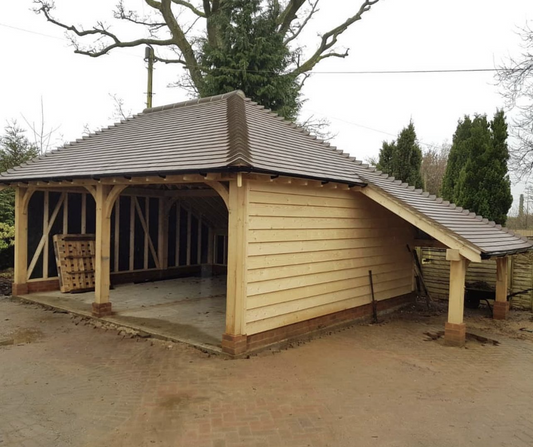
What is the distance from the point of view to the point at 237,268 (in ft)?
19.3

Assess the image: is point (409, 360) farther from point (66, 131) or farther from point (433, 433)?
point (66, 131)

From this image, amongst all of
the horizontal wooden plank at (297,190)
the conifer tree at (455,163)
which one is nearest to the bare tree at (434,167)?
the conifer tree at (455,163)

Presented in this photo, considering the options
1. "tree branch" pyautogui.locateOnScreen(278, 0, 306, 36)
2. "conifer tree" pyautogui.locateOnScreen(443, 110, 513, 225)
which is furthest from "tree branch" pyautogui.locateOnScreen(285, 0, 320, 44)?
"conifer tree" pyautogui.locateOnScreen(443, 110, 513, 225)

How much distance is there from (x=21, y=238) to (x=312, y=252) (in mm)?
6996

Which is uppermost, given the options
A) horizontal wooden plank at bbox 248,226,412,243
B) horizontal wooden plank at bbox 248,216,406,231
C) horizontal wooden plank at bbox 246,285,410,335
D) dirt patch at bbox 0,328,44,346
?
horizontal wooden plank at bbox 248,216,406,231

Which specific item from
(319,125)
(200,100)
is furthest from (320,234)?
(319,125)

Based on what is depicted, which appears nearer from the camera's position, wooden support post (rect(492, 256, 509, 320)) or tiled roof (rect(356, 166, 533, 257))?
tiled roof (rect(356, 166, 533, 257))

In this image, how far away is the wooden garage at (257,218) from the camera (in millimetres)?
6070

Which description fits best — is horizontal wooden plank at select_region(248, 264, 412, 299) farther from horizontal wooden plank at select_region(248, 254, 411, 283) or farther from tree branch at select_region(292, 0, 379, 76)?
tree branch at select_region(292, 0, 379, 76)

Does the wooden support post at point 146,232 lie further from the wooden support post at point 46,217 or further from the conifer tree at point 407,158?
the conifer tree at point 407,158

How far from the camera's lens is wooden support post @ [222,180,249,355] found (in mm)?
5859

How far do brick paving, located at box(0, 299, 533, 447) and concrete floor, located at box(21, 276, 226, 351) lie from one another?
505 mm

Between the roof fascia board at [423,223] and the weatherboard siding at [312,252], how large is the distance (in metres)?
0.50

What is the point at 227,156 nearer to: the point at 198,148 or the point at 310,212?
the point at 198,148
